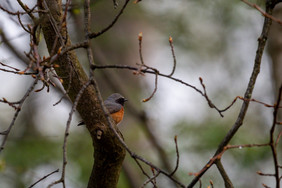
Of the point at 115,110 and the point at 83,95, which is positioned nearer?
the point at 83,95

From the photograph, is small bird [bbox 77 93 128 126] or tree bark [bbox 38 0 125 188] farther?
small bird [bbox 77 93 128 126]

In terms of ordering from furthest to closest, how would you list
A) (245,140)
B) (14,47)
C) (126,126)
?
(126,126) < (245,140) < (14,47)

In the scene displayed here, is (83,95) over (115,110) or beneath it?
beneath

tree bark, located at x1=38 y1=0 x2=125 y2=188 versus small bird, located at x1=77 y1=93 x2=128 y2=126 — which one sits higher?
small bird, located at x1=77 y1=93 x2=128 y2=126

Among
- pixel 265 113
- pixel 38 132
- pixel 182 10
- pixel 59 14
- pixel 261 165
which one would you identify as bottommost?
pixel 59 14

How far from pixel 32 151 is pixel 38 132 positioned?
1.98 meters

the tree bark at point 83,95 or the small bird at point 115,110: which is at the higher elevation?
the small bird at point 115,110

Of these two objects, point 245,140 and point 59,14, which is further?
point 245,140

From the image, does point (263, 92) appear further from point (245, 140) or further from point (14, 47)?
point (14, 47)

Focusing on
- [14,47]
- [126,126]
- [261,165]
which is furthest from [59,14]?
[126,126]

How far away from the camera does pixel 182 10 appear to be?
31.9ft

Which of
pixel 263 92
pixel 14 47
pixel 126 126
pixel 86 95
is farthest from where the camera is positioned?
pixel 263 92

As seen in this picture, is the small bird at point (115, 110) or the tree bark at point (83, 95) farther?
the small bird at point (115, 110)

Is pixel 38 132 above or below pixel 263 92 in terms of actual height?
below
